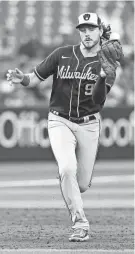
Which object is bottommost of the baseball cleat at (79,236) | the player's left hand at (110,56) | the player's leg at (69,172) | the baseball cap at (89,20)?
the baseball cleat at (79,236)

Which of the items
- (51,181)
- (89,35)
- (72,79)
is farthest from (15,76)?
(51,181)

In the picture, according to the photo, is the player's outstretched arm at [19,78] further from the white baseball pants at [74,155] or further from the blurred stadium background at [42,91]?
the blurred stadium background at [42,91]

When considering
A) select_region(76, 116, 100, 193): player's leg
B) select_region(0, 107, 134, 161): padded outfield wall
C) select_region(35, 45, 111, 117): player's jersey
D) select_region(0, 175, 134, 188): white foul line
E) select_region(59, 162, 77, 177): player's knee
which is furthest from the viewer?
select_region(0, 107, 134, 161): padded outfield wall

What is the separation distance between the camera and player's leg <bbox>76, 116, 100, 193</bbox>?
6.66m

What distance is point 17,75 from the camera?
6.60m

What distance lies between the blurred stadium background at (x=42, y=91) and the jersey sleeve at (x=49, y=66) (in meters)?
9.45

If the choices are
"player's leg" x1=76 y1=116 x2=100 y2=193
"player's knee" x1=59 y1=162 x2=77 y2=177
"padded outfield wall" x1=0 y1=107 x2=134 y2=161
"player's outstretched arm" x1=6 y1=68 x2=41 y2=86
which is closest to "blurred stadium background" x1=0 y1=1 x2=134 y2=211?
"padded outfield wall" x1=0 y1=107 x2=134 y2=161

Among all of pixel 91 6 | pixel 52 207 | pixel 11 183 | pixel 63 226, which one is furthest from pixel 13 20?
pixel 63 226

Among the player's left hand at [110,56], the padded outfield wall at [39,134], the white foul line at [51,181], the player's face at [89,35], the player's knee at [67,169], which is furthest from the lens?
the padded outfield wall at [39,134]

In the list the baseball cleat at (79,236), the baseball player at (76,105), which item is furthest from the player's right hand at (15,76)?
the baseball cleat at (79,236)

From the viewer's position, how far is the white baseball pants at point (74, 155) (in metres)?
6.38

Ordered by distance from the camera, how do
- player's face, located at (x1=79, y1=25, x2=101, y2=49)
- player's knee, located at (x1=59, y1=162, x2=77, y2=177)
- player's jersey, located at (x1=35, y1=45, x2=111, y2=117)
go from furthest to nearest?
1. player's jersey, located at (x1=35, y1=45, x2=111, y2=117)
2. player's face, located at (x1=79, y1=25, x2=101, y2=49)
3. player's knee, located at (x1=59, y1=162, x2=77, y2=177)

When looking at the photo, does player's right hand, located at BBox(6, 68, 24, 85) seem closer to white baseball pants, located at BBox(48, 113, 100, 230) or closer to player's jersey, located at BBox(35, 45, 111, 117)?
player's jersey, located at BBox(35, 45, 111, 117)

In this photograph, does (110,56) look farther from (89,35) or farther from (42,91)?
(42,91)
